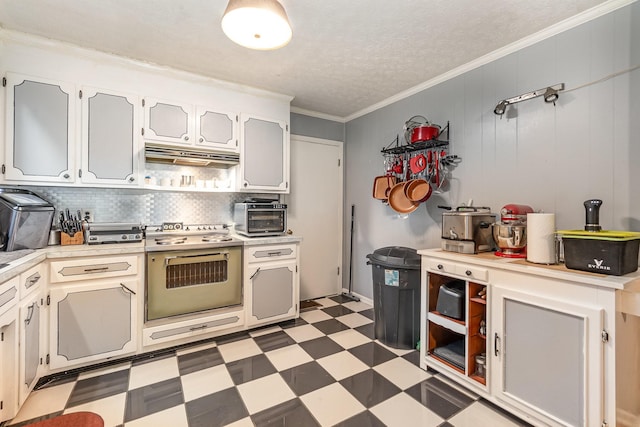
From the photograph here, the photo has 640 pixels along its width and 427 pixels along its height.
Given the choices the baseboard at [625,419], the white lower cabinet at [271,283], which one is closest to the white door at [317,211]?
the white lower cabinet at [271,283]

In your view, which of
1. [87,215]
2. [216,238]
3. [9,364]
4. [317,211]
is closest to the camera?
[9,364]

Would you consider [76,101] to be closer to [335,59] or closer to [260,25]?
[260,25]

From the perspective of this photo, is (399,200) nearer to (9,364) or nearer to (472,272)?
(472,272)

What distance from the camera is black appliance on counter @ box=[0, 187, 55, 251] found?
1937mm

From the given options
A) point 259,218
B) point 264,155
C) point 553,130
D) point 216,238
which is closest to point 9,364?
point 216,238

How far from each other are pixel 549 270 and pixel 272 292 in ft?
7.33

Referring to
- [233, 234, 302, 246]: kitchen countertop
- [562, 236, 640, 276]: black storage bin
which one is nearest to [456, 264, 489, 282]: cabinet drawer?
[562, 236, 640, 276]: black storage bin

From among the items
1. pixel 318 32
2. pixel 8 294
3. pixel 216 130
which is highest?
pixel 318 32

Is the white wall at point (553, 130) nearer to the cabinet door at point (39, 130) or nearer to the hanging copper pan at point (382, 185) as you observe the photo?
the hanging copper pan at point (382, 185)

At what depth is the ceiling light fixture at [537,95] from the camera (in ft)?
6.42

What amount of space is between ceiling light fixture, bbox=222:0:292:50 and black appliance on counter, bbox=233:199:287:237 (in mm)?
1636

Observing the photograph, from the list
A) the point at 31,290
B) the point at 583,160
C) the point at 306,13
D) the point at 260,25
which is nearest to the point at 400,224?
the point at 583,160

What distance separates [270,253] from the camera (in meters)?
2.88

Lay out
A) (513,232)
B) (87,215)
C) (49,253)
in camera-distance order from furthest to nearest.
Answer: (87,215) < (49,253) < (513,232)
